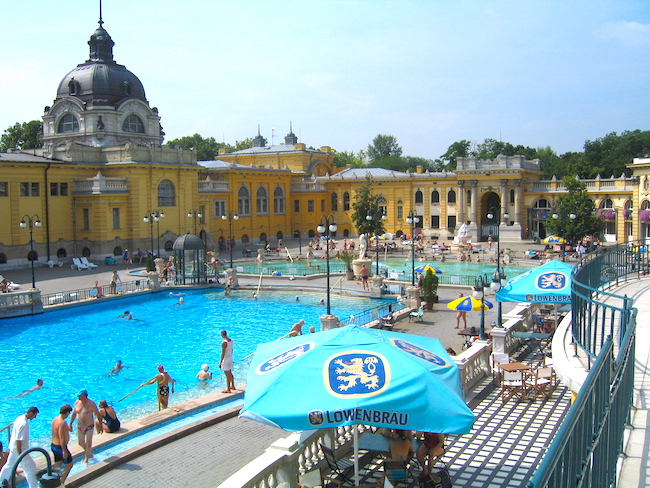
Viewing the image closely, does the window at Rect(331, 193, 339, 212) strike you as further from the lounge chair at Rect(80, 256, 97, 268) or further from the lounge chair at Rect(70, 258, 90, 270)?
the lounge chair at Rect(70, 258, 90, 270)

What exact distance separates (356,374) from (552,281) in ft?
33.4

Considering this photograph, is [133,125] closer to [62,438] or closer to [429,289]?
[429,289]

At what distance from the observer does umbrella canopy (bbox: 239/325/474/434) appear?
7.55m

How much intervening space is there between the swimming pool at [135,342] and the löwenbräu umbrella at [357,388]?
8565 millimetres

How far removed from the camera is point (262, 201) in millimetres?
62562

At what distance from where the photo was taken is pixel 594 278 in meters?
13.7

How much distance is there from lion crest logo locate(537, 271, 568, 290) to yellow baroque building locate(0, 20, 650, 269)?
30.9 m

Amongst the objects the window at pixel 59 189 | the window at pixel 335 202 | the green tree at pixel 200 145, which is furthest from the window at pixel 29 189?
the green tree at pixel 200 145

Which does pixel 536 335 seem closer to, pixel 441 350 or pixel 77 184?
pixel 441 350

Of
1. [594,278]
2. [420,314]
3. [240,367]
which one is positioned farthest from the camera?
[420,314]

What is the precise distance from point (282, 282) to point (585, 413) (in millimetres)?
31657

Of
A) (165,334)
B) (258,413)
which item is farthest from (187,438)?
(165,334)

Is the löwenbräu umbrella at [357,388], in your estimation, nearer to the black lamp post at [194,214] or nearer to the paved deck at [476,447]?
the paved deck at [476,447]

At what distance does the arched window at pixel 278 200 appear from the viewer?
64.4 meters
